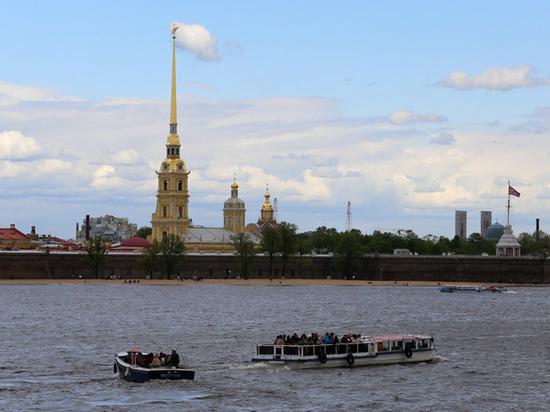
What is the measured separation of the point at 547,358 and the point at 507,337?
539 inches

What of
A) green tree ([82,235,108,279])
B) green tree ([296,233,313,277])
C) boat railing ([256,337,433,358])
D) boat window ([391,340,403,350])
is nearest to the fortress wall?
green tree ([296,233,313,277])

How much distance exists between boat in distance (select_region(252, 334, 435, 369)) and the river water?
63 cm

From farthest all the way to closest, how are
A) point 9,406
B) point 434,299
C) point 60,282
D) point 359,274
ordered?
point 359,274 < point 60,282 < point 434,299 < point 9,406

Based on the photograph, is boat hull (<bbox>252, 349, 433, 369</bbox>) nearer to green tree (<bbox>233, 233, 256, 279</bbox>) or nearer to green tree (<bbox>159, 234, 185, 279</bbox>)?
green tree (<bbox>159, 234, 185, 279</bbox>)

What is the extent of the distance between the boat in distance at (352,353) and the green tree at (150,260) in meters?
114

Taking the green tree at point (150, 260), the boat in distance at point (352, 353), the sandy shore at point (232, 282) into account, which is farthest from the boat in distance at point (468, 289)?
the boat in distance at point (352, 353)

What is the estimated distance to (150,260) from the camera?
176250 mm

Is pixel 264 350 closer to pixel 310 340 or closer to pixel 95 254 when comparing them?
pixel 310 340

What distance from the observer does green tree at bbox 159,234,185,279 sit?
585 ft

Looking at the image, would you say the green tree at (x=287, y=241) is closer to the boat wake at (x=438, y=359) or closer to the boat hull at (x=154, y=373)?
the boat wake at (x=438, y=359)

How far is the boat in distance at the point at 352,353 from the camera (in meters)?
61.1

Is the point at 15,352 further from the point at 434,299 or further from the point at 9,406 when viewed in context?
the point at 434,299

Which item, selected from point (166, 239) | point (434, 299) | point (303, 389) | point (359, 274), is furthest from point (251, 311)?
point (359, 274)

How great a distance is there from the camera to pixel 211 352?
6944 centimetres
